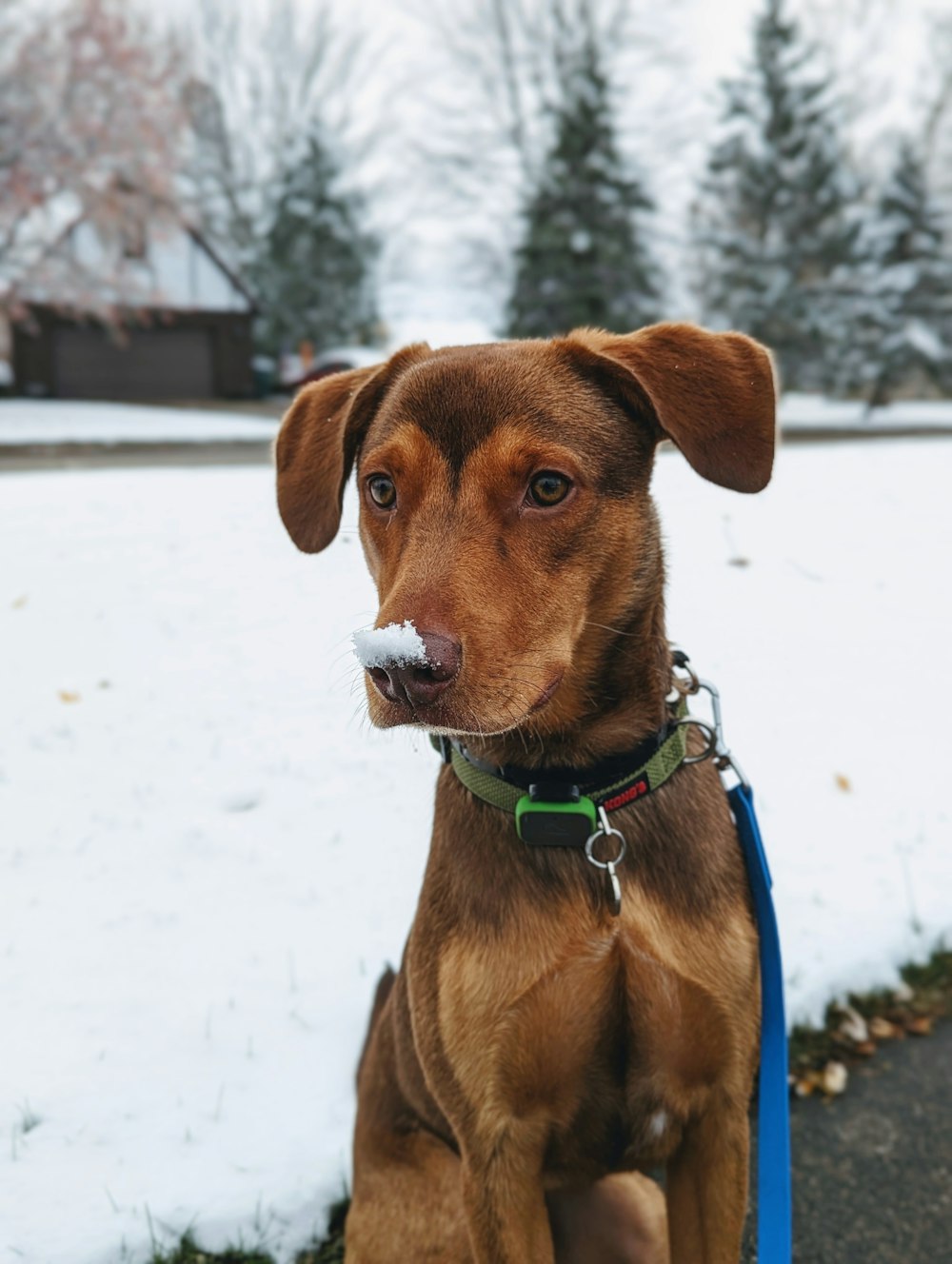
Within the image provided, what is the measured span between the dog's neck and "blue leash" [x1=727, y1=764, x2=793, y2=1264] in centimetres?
33

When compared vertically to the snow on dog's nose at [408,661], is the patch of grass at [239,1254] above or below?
below

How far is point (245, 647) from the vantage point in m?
6.05

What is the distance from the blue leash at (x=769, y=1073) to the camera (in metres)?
2.13

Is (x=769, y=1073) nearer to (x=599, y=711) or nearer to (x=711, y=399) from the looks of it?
(x=599, y=711)

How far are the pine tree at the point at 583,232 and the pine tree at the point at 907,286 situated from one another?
6937 mm

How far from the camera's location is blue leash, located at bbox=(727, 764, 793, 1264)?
2131mm

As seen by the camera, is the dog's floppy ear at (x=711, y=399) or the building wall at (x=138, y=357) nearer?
the dog's floppy ear at (x=711, y=399)

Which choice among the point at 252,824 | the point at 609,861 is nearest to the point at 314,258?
the point at 252,824

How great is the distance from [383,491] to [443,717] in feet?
2.03

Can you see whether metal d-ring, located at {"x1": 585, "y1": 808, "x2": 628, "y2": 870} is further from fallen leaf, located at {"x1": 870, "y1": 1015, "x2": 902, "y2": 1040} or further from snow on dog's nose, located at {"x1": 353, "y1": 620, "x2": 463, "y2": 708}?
fallen leaf, located at {"x1": 870, "y1": 1015, "x2": 902, "y2": 1040}

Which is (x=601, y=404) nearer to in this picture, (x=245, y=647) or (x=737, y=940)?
(x=737, y=940)

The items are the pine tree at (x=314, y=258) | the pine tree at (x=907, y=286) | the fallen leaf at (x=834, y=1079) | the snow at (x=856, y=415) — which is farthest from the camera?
the pine tree at (x=314, y=258)

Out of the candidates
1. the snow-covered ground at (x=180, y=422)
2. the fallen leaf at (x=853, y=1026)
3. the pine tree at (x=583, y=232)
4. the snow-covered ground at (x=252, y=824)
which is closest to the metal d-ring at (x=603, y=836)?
the snow-covered ground at (x=252, y=824)

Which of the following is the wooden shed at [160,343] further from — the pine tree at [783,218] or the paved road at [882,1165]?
the paved road at [882,1165]
